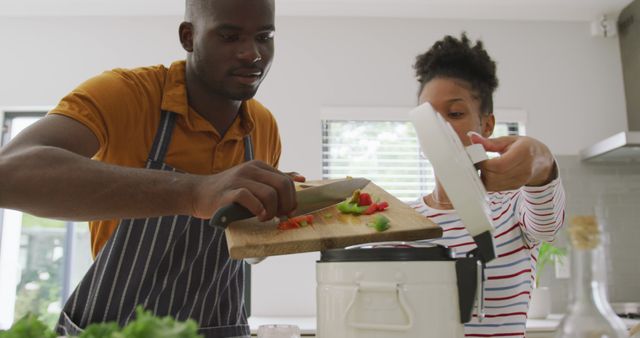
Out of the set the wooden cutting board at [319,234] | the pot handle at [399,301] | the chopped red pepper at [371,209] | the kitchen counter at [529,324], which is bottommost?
the kitchen counter at [529,324]

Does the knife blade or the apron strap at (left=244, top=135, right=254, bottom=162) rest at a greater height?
the apron strap at (left=244, top=135, right=254, bottom=162)

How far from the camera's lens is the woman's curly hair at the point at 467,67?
3.37 feet

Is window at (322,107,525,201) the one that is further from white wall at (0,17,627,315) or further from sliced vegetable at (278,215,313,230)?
sliced vegetable at (278,215,313,230)

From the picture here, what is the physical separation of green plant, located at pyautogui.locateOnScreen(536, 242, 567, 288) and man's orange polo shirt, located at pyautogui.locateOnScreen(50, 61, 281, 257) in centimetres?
182

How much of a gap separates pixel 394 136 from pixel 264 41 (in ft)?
6.15

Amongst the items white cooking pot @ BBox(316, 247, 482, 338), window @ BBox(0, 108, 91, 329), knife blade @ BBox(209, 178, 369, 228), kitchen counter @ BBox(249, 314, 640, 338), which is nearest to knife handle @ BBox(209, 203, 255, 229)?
knife blade @ BBox(209, 178, 369, 228)

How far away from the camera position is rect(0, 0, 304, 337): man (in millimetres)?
756

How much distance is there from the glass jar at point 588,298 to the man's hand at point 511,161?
214 mm

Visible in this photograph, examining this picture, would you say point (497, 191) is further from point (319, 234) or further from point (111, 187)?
point (111, 187)

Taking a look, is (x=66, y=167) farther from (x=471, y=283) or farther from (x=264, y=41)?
(x=471, y=283)

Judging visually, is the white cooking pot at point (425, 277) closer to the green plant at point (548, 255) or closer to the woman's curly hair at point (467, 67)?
the woman's curly hair at point (467, 67)

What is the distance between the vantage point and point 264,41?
1.00 meters

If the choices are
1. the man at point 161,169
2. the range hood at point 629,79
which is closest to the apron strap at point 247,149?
the man at point 161,169

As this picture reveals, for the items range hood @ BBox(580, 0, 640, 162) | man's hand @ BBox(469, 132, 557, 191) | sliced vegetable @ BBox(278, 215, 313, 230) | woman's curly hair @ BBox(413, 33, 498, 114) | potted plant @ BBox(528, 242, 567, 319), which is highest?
range hood @ BBox(580, 0, 640, 162)
